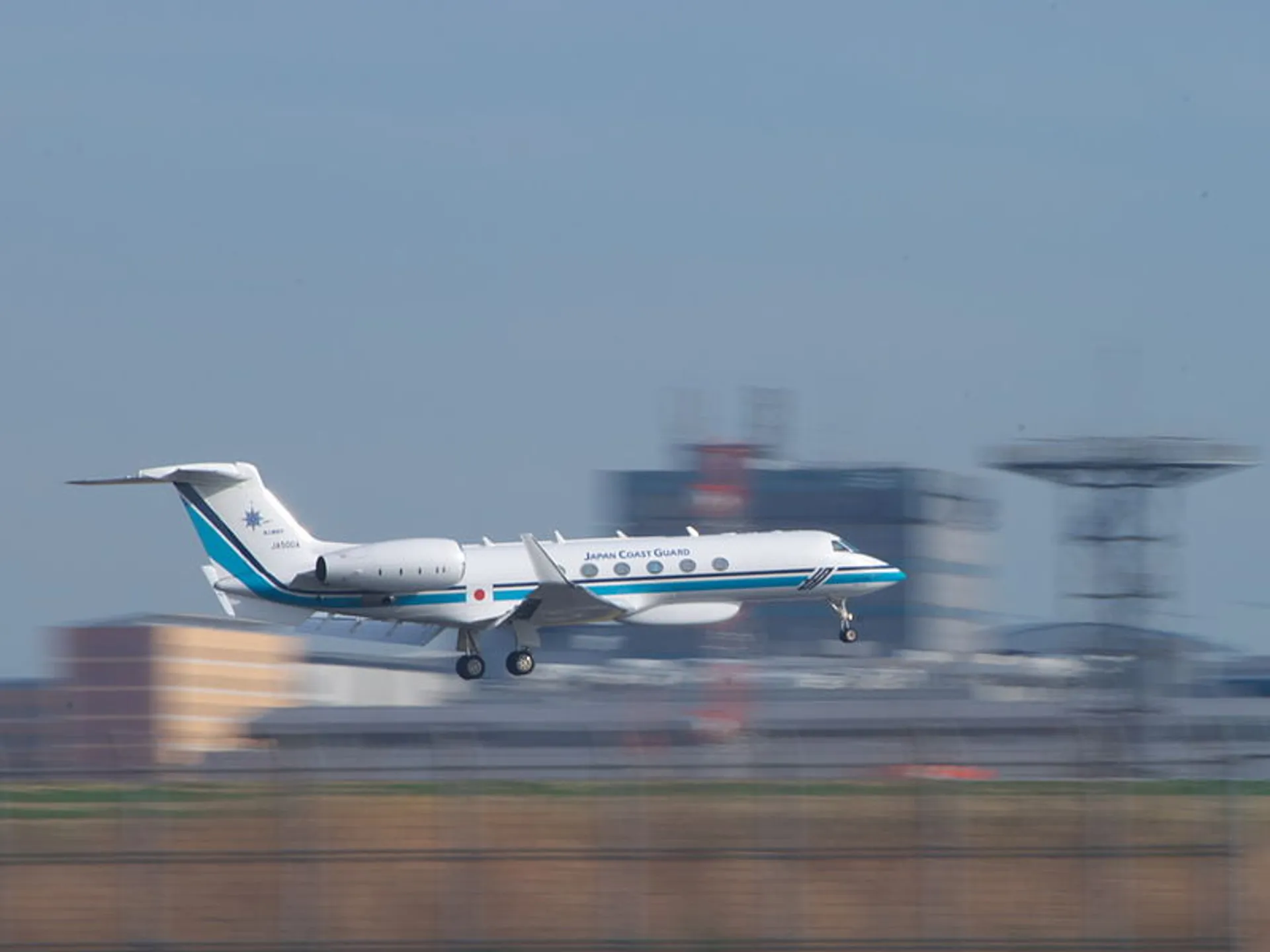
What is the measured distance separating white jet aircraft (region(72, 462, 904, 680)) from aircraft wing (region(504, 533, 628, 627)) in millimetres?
36

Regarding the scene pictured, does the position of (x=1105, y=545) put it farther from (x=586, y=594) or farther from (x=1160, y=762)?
(x=1160, y=762)

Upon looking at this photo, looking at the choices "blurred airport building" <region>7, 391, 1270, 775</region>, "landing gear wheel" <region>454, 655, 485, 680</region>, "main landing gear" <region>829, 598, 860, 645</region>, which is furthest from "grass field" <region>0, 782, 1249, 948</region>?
"main landing gear" <region>829, 598, 860, 645</region>

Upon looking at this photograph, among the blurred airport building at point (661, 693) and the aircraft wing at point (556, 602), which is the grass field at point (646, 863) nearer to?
the blurred airport building at point (661, 693)

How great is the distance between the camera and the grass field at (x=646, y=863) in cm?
2289

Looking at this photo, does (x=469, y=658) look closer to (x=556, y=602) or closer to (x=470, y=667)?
(x=470, y=667)

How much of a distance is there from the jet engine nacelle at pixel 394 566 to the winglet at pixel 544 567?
162 cm

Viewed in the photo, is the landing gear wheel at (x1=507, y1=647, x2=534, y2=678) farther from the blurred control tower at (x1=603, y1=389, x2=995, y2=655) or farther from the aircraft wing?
the blurred control tower at (x1=603, y1=389, x2=995, y2=655)

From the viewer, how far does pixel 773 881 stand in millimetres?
22938

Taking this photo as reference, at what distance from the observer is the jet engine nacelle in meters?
44.0

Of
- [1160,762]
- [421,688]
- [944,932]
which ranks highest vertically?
[1160,762]

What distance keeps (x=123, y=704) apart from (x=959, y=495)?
78244 millimetres

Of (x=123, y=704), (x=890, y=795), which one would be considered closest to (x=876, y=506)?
(x=123, y=704)

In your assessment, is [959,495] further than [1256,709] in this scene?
Yes

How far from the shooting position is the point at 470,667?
153 ft
